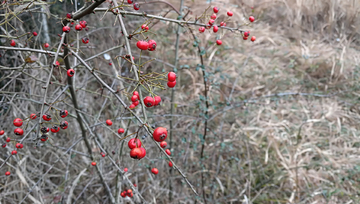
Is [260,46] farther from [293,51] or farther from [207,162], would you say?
[207,162]

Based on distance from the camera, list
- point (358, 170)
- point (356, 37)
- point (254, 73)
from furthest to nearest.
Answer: point (356, 37), point (254, 73), point (358, 170)

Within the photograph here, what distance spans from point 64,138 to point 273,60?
170 inches

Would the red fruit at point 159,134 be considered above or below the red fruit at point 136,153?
above

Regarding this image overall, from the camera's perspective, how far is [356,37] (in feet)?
18.0

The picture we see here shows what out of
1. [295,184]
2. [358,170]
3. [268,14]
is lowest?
[295,184]

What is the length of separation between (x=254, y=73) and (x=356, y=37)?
297 centimetres

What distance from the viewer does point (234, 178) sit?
3.07 metres

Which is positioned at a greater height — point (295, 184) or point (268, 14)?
point (268, 14)

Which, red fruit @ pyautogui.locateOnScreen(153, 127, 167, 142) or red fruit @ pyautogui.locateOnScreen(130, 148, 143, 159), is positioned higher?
red fruit @ pyautogui.locateOnScreen(153, 127, 167, 142)

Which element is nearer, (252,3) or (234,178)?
(234,178)

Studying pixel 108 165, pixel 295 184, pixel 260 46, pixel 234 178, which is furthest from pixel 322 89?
pixel 108 165

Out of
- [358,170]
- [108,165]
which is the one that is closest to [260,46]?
[358,170]

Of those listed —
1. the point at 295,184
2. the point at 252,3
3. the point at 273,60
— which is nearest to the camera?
the point at 295,184

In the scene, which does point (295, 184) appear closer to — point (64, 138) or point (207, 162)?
point (207, 162)
